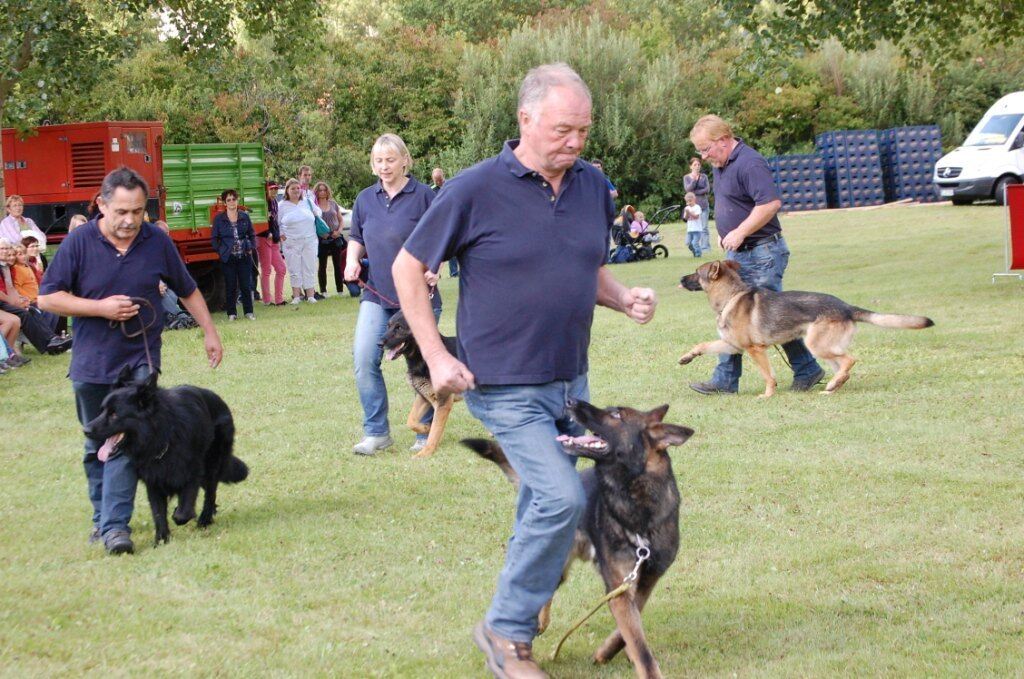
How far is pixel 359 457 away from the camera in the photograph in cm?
831

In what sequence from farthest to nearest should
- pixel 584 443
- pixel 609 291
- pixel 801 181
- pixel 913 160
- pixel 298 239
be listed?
pixel 913 160, pixel 801 181, pixel 298 239, pixel 609 291, pixel 584 443

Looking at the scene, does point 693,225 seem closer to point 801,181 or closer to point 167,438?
point 801,181

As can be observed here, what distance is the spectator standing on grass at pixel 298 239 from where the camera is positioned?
775 inches

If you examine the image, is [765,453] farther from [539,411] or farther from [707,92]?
[707,92]

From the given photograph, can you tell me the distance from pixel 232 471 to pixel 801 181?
3249 cm

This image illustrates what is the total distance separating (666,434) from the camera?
13.6 feet

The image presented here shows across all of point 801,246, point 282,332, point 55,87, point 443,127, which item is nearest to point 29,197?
point 55,87

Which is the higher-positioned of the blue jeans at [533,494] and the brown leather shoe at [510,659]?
A: the blue jeans at [533,494]

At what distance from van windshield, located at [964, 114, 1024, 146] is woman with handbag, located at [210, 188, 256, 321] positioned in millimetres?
21891

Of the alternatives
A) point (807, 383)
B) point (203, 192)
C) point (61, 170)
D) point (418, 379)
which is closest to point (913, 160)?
point (203, 192)

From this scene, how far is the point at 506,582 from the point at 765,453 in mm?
4001

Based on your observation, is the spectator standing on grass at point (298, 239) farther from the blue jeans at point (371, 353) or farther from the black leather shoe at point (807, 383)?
the blue jeans at point (371, 353)

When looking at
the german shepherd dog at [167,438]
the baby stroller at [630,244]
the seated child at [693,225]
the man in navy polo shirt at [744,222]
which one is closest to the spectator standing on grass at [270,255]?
the baby stroller at [630,244]

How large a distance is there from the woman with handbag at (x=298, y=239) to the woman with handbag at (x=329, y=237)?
0.58 metres
